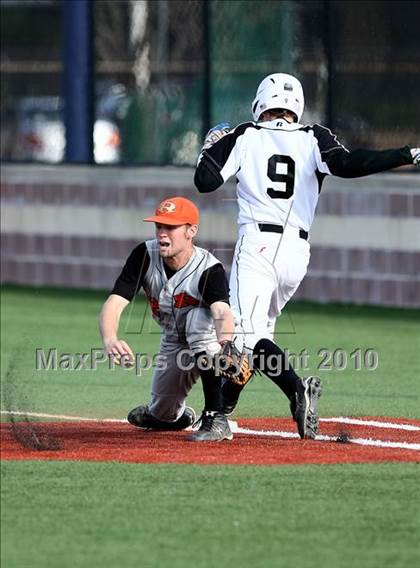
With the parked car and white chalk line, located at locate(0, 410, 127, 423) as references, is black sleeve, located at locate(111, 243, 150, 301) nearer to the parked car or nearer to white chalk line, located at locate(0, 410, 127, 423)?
white chalk line, located at locate(0, 410, 127, 423)

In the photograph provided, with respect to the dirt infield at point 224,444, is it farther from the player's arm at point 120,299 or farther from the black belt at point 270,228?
the black belt at point 270,228

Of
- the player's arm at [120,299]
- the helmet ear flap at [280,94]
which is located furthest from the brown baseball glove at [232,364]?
the helmet ear flap at [280,94]

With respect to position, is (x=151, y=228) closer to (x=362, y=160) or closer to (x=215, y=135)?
(x=215, y=135)

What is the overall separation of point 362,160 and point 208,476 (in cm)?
218

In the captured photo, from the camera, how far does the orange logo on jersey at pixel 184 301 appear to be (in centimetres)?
843

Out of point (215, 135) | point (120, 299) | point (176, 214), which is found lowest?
point (120, 299)

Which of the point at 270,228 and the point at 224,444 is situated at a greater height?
the point at 270,228

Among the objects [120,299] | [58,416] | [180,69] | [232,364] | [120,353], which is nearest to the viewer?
[120,353]

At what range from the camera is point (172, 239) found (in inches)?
328

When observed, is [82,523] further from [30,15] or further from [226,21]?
[30,15]

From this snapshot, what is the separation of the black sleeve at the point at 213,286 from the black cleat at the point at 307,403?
24.1 inches

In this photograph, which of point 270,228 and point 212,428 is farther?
point 270,228

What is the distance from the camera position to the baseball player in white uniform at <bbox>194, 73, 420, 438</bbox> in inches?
339

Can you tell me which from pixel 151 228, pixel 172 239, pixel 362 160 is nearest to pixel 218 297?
pixel 172 239
